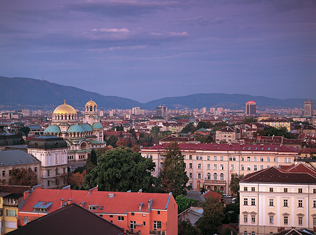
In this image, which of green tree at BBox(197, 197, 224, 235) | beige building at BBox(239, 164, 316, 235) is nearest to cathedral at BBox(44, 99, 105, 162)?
beige building at BBox(239, 164, 316, 235)

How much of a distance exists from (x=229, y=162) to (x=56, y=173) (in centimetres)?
2411

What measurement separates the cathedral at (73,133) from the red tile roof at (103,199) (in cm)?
5312

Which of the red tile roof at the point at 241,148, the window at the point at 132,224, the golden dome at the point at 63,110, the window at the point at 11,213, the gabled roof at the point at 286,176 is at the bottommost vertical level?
the window at the point at 132,224

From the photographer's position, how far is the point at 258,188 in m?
39.4

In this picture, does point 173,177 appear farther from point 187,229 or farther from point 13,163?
point 13,163

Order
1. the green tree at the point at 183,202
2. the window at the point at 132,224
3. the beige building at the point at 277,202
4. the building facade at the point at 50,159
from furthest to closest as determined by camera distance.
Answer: the building facade at the point at 50,159
the green tree at the point at 183,202
the beige building at the point at 277,202
the window at the point at 132,224

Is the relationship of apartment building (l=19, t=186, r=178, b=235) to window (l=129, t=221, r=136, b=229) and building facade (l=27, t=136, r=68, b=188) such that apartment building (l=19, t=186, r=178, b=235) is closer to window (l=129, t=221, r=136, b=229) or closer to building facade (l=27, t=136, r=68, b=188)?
window (l=129, t=221, r=136, b=229)

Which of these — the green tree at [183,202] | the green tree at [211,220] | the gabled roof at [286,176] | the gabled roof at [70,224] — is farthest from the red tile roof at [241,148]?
the gabled roof at [70,224]

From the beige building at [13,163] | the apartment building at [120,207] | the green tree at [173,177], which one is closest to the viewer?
the apartment building at [120,207]

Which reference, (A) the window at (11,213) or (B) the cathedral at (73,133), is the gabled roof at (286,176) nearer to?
(A) the window at (11,213)

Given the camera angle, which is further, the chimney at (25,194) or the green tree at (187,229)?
the green tree at (187,229)

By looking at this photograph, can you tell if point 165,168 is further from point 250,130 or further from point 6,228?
point 250,130

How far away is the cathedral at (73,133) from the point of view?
285 ft

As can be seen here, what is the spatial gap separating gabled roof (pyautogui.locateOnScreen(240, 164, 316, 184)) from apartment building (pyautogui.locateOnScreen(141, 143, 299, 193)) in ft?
55.7
